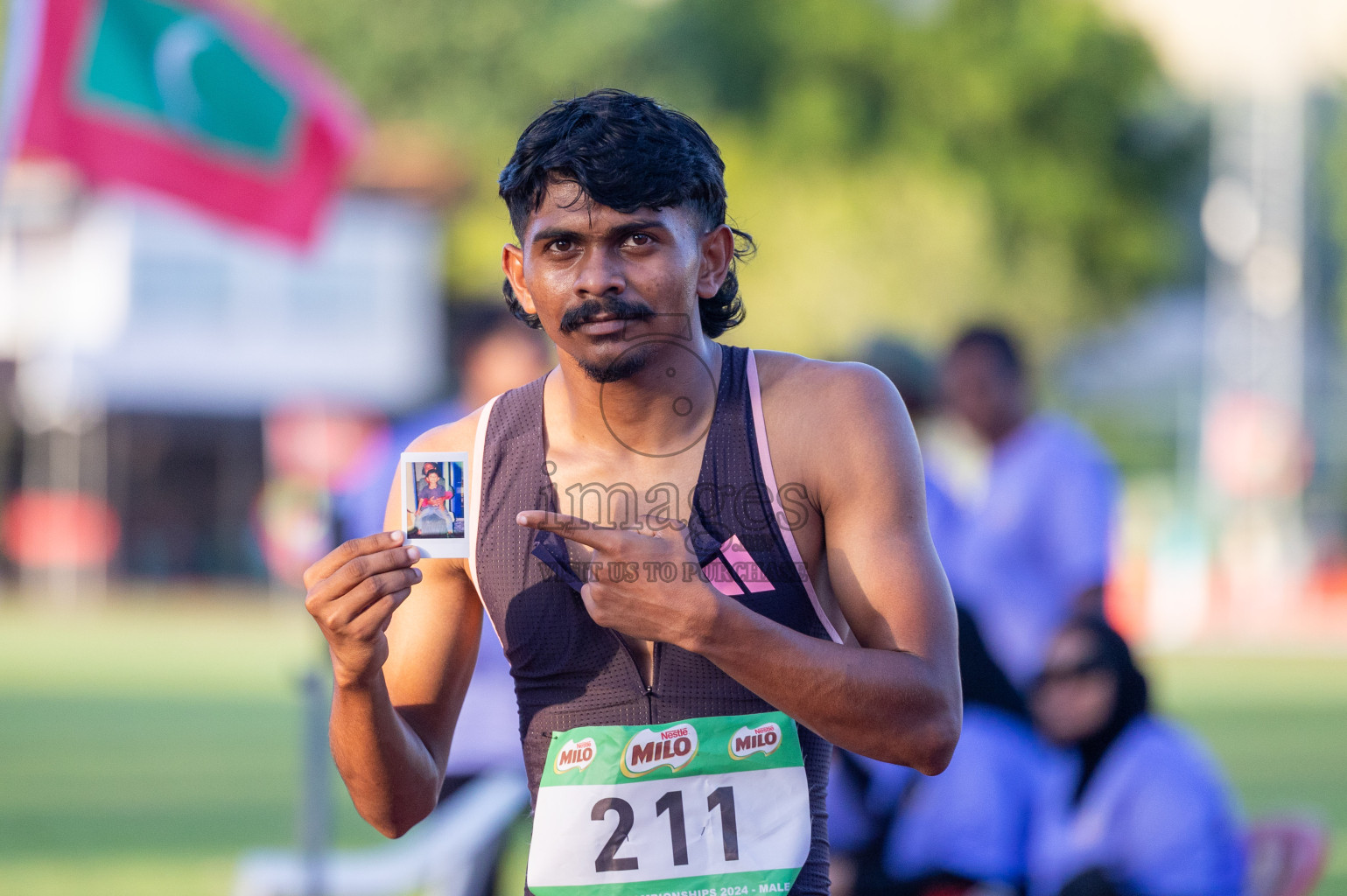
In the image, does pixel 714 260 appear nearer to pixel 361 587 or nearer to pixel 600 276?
pixel 600 276

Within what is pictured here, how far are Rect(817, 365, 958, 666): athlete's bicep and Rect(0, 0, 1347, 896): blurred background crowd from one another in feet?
3.10

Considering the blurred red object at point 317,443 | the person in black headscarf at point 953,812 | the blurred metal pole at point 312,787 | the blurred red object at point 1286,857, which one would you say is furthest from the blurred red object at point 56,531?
the blurred red object at point 1286,857

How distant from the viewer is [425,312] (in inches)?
1571

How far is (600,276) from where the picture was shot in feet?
8.43

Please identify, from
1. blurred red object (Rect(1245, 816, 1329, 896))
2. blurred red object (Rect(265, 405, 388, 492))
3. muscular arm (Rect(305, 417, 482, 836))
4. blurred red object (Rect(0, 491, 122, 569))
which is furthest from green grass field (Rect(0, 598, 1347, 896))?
blurred red object (Rect(265, 405, 388, 492))

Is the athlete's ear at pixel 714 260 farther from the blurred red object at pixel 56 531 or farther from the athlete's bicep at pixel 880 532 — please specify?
the blurred red object at pixel 56 531

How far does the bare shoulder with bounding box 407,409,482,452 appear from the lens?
110 inches

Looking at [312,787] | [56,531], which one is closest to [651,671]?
[312,787]

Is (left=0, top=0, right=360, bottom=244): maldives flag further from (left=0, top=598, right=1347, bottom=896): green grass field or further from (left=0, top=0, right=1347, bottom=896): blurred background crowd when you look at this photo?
(left=0, top=598, right=1347, bottom=896): green grass field

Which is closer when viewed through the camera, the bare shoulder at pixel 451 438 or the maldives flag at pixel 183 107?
the bare shoulder at pixel 451 438

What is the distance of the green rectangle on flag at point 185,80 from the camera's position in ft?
23.2

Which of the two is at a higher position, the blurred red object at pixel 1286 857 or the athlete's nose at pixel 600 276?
the athlete's nose at pixel 600 276

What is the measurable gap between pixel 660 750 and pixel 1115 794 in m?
3.12

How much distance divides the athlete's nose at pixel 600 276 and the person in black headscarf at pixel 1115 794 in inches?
130
